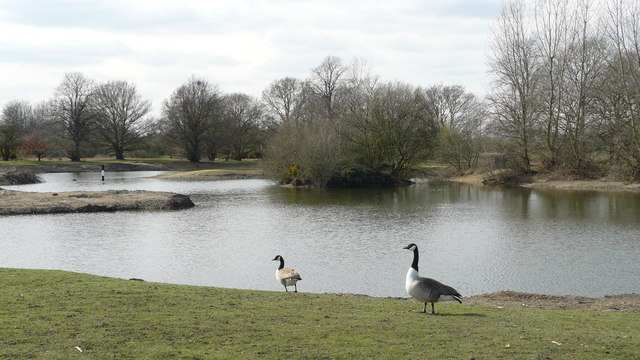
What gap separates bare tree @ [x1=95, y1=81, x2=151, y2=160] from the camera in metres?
90.4

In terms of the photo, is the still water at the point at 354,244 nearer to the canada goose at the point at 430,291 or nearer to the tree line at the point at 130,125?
the canada goose at the point at 430,291

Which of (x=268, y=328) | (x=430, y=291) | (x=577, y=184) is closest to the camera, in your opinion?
(x=268, y=328)

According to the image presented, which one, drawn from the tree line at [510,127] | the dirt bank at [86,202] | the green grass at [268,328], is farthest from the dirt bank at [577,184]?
the green grass at [268,328]

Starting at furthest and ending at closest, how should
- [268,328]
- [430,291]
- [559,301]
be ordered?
[559,301] → [430,291] → [268,328]

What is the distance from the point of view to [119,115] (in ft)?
299

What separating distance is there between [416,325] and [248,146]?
9038 cm

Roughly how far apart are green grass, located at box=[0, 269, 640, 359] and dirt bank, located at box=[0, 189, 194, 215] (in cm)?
2463

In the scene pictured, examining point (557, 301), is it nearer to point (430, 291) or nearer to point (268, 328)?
point (430, 291)

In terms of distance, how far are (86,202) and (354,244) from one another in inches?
843

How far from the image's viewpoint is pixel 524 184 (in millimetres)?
58344

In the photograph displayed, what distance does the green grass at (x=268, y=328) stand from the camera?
755 centimetres

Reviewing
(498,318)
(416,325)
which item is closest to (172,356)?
(416,325)

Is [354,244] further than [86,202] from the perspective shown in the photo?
No

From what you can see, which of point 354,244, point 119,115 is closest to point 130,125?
point 119,115
